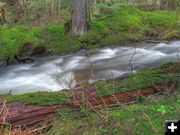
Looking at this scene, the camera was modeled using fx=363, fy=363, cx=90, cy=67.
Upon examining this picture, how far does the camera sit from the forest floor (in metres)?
4.44

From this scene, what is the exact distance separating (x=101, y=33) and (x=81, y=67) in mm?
2616

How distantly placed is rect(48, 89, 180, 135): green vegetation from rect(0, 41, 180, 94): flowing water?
11.0 ft

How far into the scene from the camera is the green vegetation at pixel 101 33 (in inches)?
439

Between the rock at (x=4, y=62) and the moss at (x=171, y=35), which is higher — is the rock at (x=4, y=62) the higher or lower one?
the lower one

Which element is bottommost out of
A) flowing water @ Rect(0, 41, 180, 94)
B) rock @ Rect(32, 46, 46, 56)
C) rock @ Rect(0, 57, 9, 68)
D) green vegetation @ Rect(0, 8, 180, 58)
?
flowing water @ Rect(0, 41, 180, 94)

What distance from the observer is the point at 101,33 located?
12.3 m

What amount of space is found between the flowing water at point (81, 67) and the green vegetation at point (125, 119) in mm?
3340

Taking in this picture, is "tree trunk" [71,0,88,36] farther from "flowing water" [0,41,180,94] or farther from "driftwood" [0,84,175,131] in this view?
Answer: "driftwood" [0,84,175,131]

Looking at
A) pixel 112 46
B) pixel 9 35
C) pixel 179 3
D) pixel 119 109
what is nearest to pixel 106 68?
pixel 112 46

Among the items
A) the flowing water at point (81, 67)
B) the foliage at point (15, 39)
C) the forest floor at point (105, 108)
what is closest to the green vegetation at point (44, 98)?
the forest floor at point (105, 108)

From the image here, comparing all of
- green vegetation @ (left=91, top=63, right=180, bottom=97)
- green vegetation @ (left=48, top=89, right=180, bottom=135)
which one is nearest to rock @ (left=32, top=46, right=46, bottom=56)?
green vegetation @ (left=91, top=63, right=180, bottom=97)

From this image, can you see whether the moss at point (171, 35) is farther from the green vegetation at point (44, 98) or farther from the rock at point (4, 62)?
the green vegetation at point (44, 98)

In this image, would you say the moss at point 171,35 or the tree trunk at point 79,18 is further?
the moss at point 171,35

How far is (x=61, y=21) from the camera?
14.4 meters
